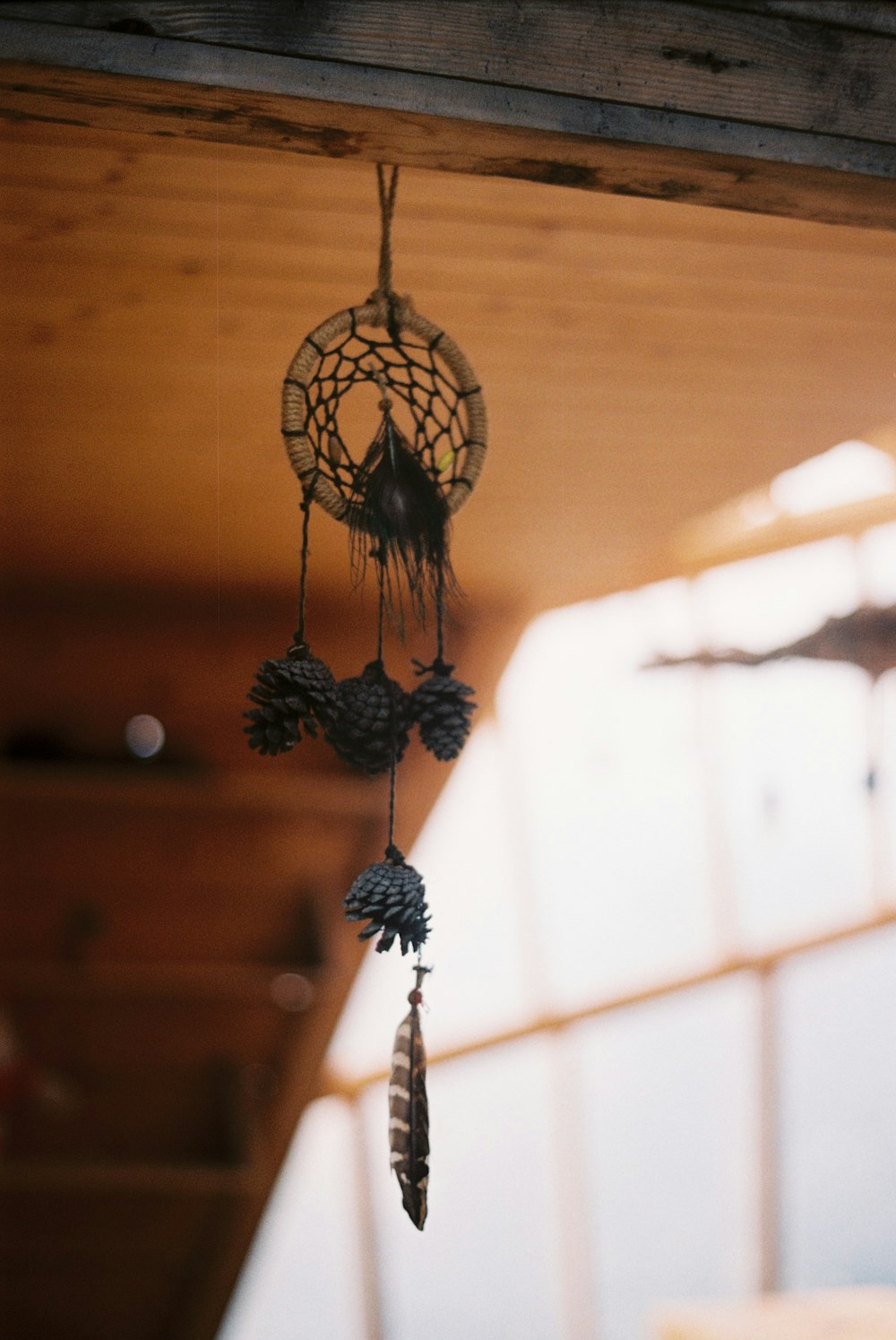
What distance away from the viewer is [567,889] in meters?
4.25

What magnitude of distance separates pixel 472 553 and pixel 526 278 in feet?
4.37

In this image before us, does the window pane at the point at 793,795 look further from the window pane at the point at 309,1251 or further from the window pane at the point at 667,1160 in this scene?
the window pane at the point at 309,1251

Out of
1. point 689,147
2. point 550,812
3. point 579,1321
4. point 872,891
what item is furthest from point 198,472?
point 579,1321

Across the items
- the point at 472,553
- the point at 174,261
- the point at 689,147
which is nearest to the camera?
the point at 689,147

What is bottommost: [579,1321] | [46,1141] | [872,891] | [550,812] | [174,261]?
[579,1321]

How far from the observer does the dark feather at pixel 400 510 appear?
58.6 inches

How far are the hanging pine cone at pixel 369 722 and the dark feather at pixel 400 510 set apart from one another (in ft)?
0.38

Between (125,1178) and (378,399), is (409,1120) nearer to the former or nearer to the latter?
(378,399)

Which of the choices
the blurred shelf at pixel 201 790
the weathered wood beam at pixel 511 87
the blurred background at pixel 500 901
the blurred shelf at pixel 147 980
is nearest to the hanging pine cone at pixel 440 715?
the weathered wood beam at pixel 511 87

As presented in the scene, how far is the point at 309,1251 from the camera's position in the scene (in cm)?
405

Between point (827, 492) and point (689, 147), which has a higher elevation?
point (827, 492)

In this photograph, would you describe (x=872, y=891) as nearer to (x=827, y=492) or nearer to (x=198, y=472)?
(x=827, y=492)

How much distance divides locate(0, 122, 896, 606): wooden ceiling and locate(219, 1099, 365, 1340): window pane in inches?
79.2

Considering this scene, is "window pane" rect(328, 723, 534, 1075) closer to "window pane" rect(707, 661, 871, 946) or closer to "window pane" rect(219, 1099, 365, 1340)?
"window pane" rect(219, 1099, 365, 1340)
